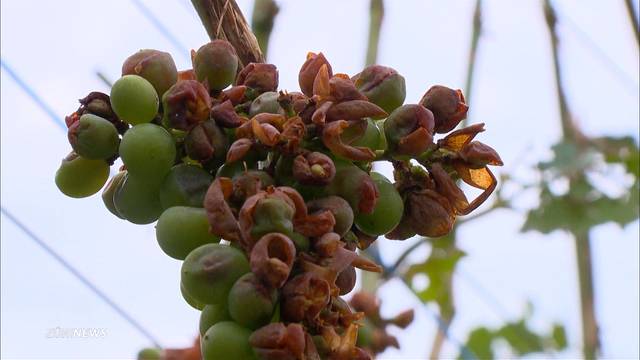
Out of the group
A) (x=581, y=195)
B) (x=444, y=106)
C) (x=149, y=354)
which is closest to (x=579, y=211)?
(x=581, y=195)

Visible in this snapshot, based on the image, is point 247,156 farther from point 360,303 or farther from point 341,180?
point 360,303

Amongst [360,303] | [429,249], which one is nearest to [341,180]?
[360,303]

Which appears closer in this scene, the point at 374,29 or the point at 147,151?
the point at 147,151

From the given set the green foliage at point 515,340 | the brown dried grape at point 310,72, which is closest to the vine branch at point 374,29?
the green foliage at point 515,340

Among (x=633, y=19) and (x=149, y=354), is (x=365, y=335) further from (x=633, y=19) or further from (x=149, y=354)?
(x=633, y=19)

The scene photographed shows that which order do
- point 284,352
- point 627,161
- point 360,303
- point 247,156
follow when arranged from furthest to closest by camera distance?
point 627,161 < point 360,303 < point 247,156 < point 284,352

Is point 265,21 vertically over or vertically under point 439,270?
over
